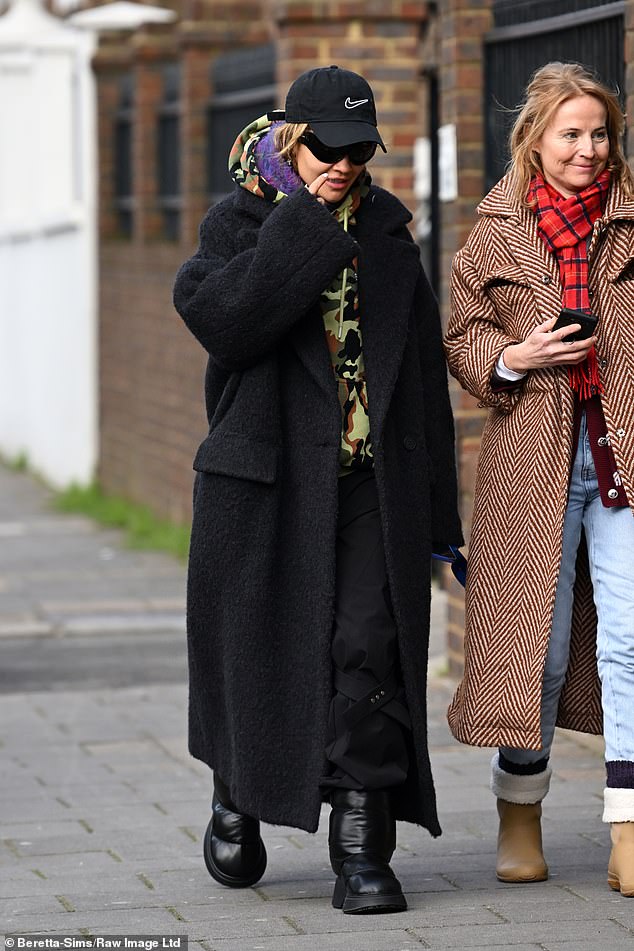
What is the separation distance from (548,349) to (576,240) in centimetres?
30

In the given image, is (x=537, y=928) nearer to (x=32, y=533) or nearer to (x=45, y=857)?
(x=45, y=857)

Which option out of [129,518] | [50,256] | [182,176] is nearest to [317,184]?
[182,176]

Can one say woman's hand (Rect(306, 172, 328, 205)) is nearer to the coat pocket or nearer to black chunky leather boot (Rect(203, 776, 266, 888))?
the coat pocket

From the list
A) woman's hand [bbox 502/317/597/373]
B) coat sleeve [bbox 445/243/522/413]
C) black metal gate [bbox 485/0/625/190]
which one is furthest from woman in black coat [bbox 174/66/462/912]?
black metal gate [bbox 485/0/625/190]

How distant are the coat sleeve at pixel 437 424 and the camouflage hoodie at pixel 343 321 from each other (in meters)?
0.19

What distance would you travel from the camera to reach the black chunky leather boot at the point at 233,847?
515cm

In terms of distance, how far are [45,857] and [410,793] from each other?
1.17 meters

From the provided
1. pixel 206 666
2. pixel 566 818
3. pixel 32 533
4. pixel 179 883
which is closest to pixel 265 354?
pixel 206 666

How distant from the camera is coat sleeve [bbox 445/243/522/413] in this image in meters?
4.99

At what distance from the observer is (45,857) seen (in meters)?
5.61

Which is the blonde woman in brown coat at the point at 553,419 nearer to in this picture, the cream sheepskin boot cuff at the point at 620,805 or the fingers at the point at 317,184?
the cream sheepskin boot cuff at the point at 620,805

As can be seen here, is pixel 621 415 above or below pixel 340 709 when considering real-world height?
above

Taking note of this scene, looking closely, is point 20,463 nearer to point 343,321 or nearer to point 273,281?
point 343,321

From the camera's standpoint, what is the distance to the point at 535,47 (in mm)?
7148
